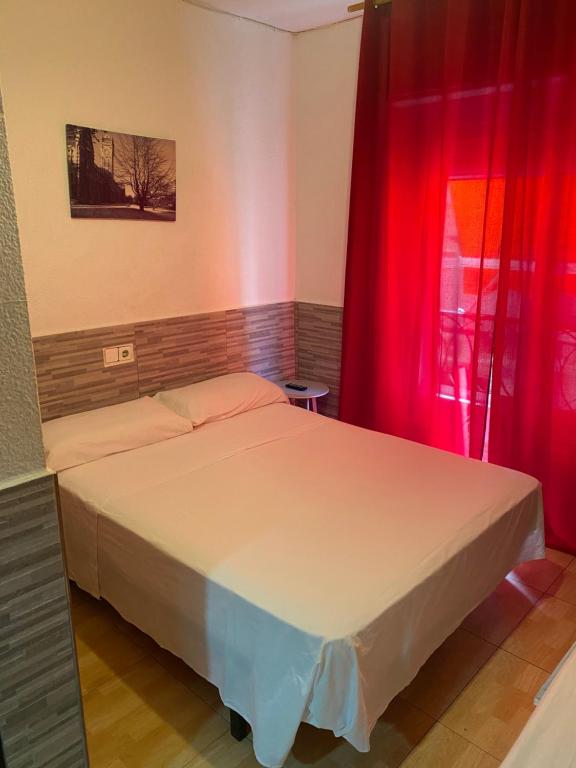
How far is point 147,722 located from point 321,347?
232cm

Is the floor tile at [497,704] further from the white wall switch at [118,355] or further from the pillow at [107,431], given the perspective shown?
the white wall switch at [118,355]

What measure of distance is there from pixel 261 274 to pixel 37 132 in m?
1.46

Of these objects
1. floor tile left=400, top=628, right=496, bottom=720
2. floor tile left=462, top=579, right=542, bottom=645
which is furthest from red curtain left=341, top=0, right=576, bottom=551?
floor tile left=400, top=628, right=496, bottom=720

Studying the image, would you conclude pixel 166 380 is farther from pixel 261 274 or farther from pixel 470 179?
pixel 470 179

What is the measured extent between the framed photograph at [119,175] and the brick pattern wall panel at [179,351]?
56 centimetres

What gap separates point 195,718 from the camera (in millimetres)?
1827

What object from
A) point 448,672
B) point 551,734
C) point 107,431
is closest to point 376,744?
point 448,672

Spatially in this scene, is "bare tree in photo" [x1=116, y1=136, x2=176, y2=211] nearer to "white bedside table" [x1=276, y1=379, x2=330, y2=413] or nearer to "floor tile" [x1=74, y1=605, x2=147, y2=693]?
"white bedside table" [x1=276, y1=379, x2=330, y2=413]

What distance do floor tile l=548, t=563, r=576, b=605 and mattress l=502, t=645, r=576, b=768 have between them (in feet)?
4.72

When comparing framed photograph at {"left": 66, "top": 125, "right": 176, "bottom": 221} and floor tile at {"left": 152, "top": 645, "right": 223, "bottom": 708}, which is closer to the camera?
floor tile at {"left": 152, "top": 645, "right": 223, "bottom": 708}

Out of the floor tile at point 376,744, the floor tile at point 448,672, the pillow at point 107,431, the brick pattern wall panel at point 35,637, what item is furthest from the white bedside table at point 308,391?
the brick pattern wall panel at point 35,637

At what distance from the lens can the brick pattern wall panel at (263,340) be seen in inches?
132

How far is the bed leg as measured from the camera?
5.69ft

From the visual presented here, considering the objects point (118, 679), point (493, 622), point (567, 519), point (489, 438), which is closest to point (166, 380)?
point (118, 679)
